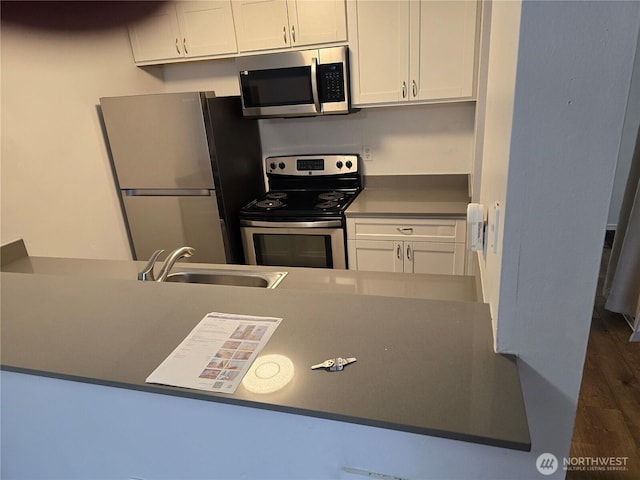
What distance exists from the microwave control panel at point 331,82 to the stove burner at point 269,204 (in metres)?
0.74

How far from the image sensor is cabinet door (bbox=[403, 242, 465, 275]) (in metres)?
2.38

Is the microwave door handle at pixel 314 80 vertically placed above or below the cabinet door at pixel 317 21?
below

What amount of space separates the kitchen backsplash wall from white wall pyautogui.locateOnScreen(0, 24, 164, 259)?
21.6 inches

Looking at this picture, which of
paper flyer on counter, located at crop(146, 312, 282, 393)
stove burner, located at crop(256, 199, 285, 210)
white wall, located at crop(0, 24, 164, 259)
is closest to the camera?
paper flyer on counter, located at crop(146, 312, 282, 393)

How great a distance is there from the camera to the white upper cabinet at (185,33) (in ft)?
8.25

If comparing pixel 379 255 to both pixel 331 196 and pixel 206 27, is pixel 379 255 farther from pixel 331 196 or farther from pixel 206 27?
pixel 206 27

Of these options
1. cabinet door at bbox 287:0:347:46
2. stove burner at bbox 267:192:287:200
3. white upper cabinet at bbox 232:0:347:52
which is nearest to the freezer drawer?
stove burner at bbox 267:192:287:200

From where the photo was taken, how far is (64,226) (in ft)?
7.48

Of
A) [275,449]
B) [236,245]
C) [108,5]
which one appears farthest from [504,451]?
[108,5]

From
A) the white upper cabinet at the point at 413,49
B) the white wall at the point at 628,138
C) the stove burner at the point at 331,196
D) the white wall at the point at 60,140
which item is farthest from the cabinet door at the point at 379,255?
the white wall at the point at 628,138

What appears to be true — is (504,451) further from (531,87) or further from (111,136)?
(111,136)

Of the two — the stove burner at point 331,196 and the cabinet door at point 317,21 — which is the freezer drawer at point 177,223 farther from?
the cabinet door at point 317,21

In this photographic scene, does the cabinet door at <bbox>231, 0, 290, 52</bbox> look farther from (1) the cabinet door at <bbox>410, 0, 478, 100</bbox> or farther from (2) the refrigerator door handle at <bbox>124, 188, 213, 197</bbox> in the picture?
(2) the refrigerator door handle at <bbox>124, 188, 213, 197</bbox>

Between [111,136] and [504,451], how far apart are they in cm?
264
